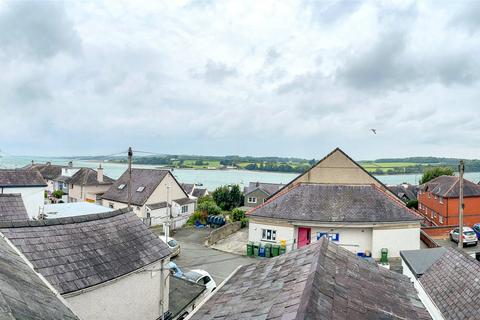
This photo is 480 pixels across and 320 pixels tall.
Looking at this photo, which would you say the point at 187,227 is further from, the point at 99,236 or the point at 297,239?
the point at 99,236

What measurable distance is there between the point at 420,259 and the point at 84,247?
13.6 metres

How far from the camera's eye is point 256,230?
30.2 m

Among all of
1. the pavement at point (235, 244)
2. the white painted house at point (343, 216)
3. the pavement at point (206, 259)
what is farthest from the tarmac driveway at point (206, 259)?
the white painted house at point (343, 216)

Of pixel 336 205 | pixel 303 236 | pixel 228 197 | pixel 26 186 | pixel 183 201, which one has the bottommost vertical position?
pixel 303 236

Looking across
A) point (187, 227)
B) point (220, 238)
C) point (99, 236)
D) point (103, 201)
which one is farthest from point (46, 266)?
point (103, 201)

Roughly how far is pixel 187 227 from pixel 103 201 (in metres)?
12.8

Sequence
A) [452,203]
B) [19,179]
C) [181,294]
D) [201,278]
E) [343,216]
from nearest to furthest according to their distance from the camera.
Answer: [181,294] < [201,278] < [343,216] < [19,179] < [452,203]

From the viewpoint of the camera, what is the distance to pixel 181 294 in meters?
15.9

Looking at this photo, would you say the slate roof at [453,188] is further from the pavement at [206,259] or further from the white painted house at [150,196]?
the white painted house at [150,196]

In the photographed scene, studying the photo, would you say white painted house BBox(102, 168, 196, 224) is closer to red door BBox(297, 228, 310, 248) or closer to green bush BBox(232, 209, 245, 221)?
green bush BBox(232, 209, 245, 221)

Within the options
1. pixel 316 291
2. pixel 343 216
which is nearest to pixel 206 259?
pixel 343 216

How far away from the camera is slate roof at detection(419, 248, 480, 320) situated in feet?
33.2

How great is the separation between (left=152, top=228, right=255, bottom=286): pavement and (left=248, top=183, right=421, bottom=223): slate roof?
4.50 metres

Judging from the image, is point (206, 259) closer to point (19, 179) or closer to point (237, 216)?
point (237, 216)
